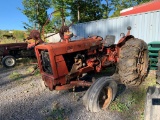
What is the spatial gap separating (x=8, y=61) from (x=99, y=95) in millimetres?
6154

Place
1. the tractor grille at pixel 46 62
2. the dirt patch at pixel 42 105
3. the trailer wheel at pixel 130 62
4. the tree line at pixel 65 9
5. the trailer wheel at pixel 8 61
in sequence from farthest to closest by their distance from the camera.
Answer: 1. the tree line at pixel 65 9
2. the trailer wheel at pixel 8 61
3. the trailer wheel at pixel 130 62
4. the tractor grille at pixel 46 62
5. the dirt patch at pixel 42 105

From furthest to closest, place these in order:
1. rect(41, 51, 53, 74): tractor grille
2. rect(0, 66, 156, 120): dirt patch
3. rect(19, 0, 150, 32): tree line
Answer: rect(19, 0, 150, 32): tree line
rect(41, 51, 53, 74): tractor grille
rect(0, 66, 156, 120): dirt patch

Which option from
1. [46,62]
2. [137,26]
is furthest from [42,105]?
[137,26]

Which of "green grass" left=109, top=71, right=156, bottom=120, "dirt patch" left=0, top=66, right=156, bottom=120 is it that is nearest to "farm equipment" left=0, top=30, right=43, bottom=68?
"dirt patch" left=0, top=66, right=156, bottom=120

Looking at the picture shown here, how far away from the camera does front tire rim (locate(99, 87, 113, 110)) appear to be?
10.9 ft

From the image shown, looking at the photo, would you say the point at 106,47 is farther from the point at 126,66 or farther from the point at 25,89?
the point at 25,89

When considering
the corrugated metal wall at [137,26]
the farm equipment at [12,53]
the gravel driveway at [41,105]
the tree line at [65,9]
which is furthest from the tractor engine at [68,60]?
the tree line at [65,9]

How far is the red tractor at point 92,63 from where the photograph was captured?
3338 mm

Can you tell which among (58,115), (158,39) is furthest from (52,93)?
(158,39)

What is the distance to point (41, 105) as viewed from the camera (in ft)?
12.4

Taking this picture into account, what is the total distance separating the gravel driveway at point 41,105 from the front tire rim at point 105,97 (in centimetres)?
16

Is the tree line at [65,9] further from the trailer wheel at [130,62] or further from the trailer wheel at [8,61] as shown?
the trailer wheel at [130,62]

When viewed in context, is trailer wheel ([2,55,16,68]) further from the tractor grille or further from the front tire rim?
the front tire rim

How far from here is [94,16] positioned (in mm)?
20984
